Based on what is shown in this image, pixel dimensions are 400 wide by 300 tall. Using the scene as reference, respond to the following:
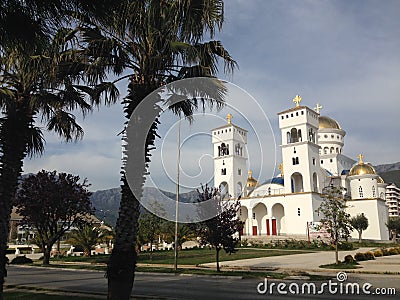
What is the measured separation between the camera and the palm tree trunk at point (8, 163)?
9.33 meters

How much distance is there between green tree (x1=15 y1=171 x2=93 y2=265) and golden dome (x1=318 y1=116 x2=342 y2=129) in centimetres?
5462

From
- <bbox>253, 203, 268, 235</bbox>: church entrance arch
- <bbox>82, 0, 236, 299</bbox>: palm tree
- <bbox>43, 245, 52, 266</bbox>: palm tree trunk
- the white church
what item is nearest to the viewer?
<bbox>82, 0, 236, 299</bbox>: palm tree

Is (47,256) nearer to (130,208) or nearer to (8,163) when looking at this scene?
(8,163)

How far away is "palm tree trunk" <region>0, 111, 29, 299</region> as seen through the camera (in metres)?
9.33

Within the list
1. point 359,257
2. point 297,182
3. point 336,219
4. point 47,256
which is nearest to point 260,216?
point 297,182

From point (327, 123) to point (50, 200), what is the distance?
58.3 meters

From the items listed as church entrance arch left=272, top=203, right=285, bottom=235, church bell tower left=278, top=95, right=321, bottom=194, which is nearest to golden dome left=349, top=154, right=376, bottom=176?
church bell tower left=278, top=95, right=321, bottom=194

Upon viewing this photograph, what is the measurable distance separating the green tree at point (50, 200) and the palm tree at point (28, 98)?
17.3 m

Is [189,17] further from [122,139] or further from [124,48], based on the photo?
[122,139]

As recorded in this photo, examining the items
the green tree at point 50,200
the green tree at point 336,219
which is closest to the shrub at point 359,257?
the green tree at point 336,219

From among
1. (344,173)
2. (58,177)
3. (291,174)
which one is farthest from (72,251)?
(344,173)

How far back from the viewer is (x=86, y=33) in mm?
9367

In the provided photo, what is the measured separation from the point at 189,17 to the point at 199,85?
2.31 metres

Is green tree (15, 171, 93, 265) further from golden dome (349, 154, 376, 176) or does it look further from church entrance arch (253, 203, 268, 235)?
golden dome (349, 154, 376, 176)
